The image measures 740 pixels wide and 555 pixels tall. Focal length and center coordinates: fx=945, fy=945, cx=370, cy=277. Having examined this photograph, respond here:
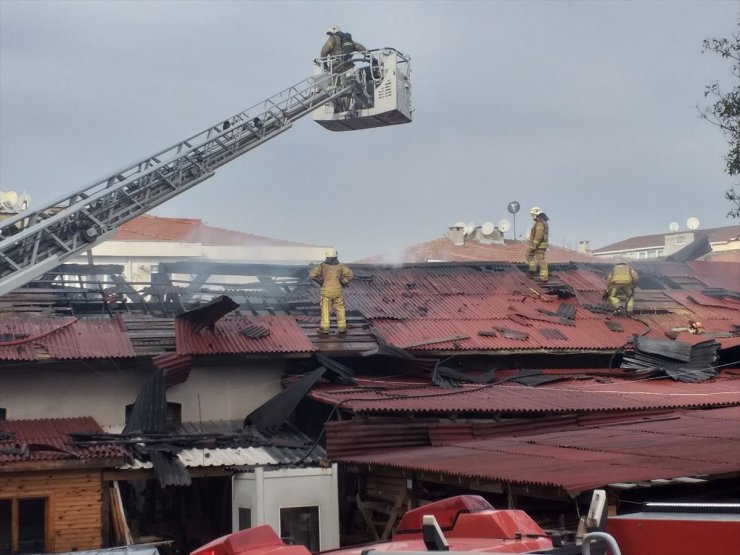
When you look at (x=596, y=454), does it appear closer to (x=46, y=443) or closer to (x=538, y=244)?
(x=46, y=443)

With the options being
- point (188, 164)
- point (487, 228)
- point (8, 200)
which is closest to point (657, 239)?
point (487, 228)

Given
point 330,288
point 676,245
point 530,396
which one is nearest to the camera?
point 530,396

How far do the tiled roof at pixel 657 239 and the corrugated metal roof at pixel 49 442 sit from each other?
2188 inches

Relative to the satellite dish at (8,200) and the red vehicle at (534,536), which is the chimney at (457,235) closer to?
the satellite dish at (8,200)

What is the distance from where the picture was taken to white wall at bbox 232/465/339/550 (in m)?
15.3

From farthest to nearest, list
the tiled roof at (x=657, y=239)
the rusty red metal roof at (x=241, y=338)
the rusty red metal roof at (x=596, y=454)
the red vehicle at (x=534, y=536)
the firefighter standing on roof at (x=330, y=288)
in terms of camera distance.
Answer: the tiled roof at (x=657, y=239) → the firefighter standing on roof at (x=330, y=288) → the rusty red metal roof at (x=241, y=338) → the rusty red metal roof at (x=596, y=454) → the red vehicle at (x=534, y=536)

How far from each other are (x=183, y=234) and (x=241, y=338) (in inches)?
1213

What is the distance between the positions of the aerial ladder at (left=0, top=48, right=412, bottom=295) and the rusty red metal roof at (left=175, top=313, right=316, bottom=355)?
270 centimetres

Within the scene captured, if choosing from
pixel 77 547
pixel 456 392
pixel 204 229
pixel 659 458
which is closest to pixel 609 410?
pixel 456 392

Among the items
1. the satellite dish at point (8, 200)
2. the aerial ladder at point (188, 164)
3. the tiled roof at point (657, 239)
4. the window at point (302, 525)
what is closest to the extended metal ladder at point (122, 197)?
the aerial ladder at point (188, 164)

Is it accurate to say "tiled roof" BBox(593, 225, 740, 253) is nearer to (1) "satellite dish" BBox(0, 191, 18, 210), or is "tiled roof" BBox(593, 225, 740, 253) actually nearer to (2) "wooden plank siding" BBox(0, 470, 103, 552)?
(1) "satellite dish" BBox(0, 191, 18, 210)

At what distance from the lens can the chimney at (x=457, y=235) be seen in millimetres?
47125

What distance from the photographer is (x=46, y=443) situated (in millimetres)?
15492

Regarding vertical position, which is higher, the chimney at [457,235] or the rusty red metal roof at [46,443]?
the chimney at [457,235]
